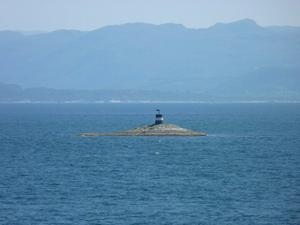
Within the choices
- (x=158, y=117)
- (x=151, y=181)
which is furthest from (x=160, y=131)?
(x=151, y=181)

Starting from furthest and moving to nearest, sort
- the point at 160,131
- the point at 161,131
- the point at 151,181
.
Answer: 1. the point at 160,131
2. the point at 161,131
3. the point at 151,181

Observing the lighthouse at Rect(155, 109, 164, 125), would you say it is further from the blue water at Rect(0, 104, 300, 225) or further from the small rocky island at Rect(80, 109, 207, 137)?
the blue water at Rect(0, 104, 300, 225)

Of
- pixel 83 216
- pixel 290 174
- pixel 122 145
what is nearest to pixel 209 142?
pixel 122 145

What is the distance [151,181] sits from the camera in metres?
69.2

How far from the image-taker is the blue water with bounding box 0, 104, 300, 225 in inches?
2104

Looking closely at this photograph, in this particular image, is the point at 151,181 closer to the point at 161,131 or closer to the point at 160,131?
the point at 161,131

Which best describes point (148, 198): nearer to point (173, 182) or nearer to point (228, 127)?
point (173, 182)

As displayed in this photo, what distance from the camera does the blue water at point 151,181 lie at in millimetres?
53438

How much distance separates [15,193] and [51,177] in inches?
408

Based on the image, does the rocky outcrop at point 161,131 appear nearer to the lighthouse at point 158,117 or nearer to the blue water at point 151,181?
the lighthouse at point 158,117

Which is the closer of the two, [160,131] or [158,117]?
[158,117]

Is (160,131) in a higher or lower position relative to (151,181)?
higher

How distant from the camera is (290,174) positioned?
73000 millimetres

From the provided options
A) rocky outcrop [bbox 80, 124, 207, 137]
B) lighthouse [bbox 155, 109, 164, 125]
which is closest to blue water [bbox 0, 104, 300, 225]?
rocky outcrop [bbox 80, 124, 207, 137]
